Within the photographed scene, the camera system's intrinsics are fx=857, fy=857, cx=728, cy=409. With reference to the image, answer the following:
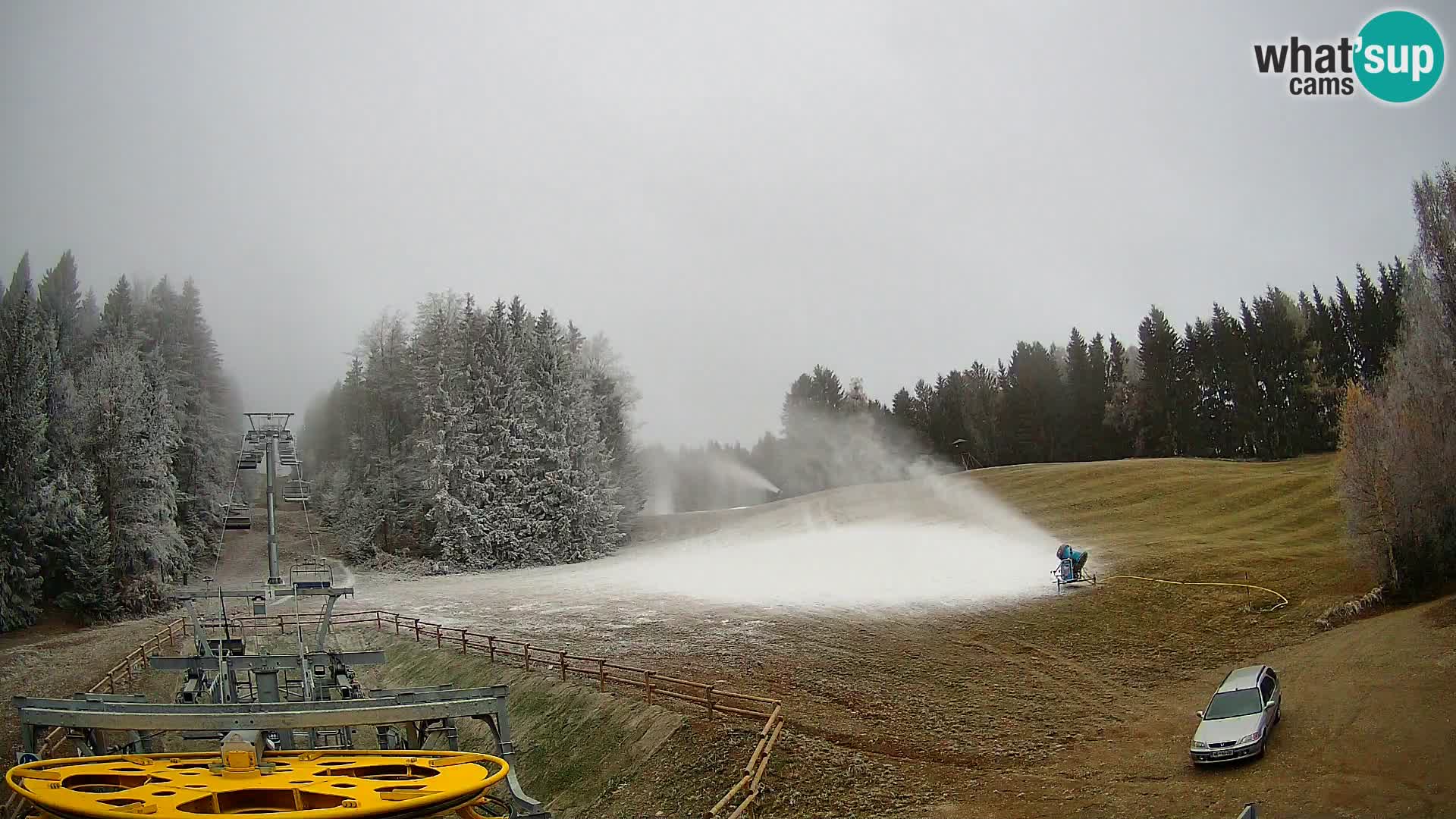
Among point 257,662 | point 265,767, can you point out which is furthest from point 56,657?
point 265,767

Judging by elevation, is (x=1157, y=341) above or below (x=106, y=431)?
above

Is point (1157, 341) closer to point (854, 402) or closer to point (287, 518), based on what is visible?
point (854, 402)

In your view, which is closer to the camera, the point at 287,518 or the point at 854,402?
the point at 287,518

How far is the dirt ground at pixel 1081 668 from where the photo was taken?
55.0 ft

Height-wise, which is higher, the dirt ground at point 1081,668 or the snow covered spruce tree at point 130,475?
the snow covered spruce tree at point 130,475

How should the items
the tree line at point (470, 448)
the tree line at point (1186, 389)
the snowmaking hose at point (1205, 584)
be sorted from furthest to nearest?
the tree line at point (1186, 389) → the tree line at point (470, 448) → the snowmaking hose at point (1205, 584)

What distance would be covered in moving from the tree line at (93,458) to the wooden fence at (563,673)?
5871 millimetres

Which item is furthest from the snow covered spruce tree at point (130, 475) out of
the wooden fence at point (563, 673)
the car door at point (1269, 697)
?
the car door at point (1269, 697)

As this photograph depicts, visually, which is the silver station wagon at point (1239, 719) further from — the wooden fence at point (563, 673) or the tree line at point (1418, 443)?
the tree line at point (1418, 443)

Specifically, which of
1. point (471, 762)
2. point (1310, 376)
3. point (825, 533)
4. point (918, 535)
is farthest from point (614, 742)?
point (1310, 376)

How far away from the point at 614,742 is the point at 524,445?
43.9 m

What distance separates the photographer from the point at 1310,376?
242ft

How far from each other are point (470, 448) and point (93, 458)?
2204cm

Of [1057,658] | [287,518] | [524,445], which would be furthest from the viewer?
[287,518]
